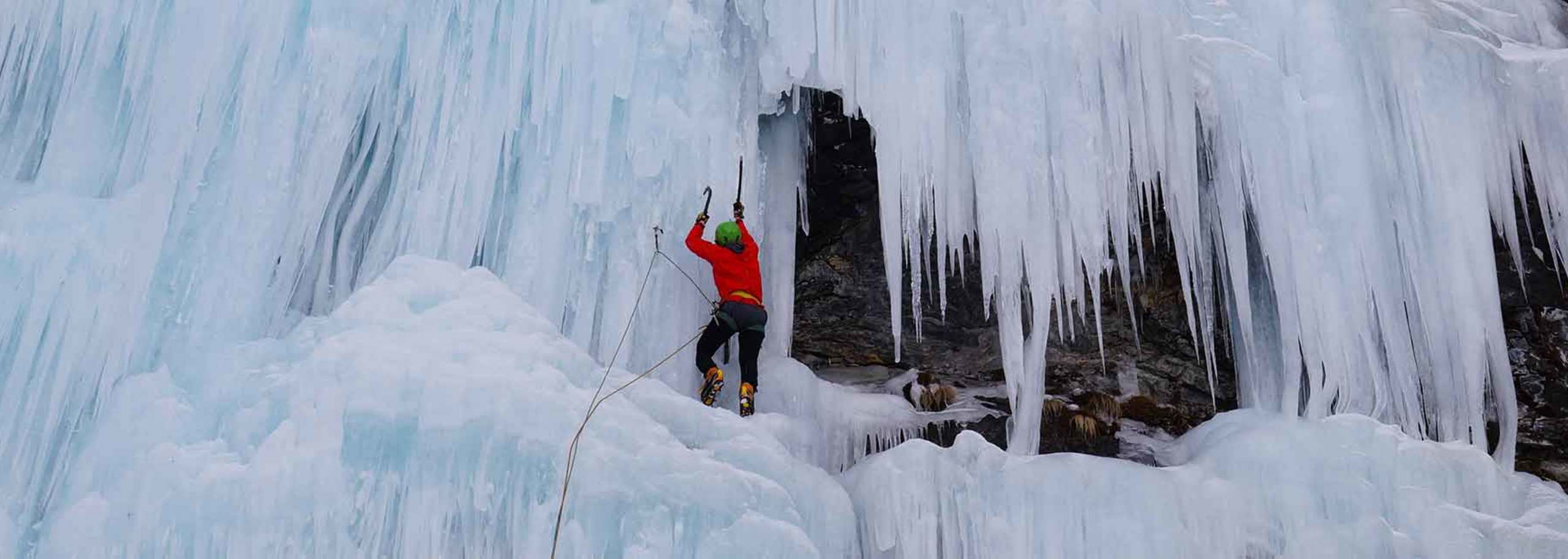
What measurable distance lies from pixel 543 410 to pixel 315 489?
0.71m

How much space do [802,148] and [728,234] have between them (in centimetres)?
122

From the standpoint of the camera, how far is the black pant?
15.0 feet

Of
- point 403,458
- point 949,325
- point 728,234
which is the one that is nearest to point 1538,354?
point 949,325

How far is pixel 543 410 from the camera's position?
11.6 ft

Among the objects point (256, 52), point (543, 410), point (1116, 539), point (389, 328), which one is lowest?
point (1116, 539)

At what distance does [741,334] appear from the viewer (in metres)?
4.67

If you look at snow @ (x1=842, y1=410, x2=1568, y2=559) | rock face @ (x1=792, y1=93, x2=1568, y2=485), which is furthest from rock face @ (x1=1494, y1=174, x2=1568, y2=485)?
snow @ (x1=842, y1=410, x2=1568, y2=559)

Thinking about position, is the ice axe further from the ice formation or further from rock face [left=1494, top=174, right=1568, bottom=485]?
rock face [left=1494, top=174, right=1568, bottom=485]

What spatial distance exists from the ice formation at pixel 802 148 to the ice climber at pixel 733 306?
187mm

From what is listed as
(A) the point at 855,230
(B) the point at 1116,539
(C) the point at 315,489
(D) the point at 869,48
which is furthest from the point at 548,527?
(A) the point at 855,230

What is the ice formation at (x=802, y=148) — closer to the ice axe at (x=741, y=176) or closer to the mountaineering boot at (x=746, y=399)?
the ice axe at (x=741, y=176)

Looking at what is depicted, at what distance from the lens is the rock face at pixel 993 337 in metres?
5.65

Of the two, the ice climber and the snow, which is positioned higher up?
the ice climber

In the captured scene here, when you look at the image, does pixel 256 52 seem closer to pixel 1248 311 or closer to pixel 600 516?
pixel 600 516
